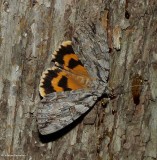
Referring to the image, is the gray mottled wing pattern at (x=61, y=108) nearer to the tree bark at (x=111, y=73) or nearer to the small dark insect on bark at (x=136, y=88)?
the tree bark at (x=111, y=73)

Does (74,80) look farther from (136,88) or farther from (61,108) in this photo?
(136,88)

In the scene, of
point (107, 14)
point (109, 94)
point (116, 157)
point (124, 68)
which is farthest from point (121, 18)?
point (116, 157)

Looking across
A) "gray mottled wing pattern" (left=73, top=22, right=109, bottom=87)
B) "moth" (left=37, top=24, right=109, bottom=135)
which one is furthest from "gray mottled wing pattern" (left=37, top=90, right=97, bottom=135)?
"gray mottled wing pattern" (left=73, top=22, right=109, bottom=87)

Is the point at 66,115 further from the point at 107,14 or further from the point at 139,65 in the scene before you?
the point at 107,14

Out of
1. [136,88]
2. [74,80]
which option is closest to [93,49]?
[74,80]

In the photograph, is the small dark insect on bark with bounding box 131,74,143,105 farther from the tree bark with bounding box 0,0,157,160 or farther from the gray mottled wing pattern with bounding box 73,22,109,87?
the gray mottled wing pattern with bounding box 73,22,109,87
